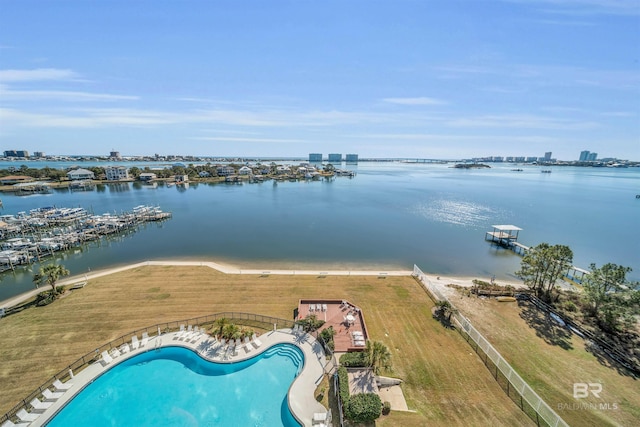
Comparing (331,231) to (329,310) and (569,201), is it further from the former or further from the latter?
(569,201)

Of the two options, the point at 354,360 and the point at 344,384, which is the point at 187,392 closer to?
the point at 344,384

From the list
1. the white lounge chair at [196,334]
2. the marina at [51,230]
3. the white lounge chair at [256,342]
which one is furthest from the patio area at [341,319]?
the marina at [51,230]

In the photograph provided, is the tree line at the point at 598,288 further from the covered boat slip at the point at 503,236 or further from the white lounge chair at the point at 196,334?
the white lounge chair at the point at 196,334

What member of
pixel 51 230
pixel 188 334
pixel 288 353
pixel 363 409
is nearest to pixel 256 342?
pixel 288 353

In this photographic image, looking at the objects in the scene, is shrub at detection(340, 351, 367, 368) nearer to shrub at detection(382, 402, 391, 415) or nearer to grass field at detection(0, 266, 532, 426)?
grass field at detection(0, 266, 532, 426)

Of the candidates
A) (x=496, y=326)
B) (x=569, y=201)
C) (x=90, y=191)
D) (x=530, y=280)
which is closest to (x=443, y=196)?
(x=569, y=201)
